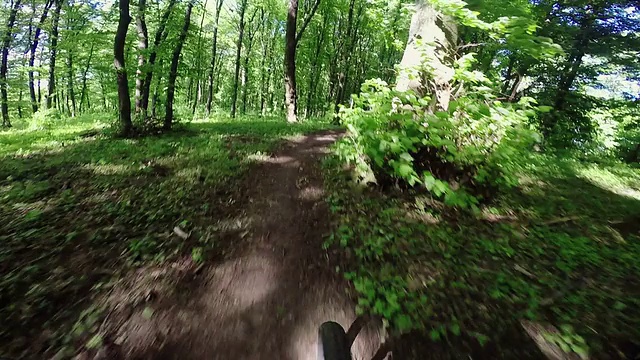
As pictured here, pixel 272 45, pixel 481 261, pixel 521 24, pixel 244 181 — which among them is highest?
pixel 272 45

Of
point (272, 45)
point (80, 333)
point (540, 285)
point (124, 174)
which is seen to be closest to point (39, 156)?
point (124, 174)

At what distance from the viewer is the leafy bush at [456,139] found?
184 inches

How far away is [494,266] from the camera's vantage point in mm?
3643

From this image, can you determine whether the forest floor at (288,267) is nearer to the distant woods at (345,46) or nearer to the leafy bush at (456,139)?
the leafy bush at (456,139)

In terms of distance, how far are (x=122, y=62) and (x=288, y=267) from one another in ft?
32.5

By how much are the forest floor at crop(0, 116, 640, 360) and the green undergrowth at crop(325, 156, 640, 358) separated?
18 millimetres

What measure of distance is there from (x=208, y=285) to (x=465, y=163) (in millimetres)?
4110

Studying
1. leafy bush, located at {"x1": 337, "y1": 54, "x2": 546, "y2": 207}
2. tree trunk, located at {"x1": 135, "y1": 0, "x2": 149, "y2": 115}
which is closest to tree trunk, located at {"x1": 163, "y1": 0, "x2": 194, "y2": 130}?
tree trunk, located at {"x1": 135, "y1": 0, "x2": 149, "y2": 115}

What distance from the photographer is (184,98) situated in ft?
139

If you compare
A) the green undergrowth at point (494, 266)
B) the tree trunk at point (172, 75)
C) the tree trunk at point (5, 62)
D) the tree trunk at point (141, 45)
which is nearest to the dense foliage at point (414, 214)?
the green undergrowth at point (494, 266)

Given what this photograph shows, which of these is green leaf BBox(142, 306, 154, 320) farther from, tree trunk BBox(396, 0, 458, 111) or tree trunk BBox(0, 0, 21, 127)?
tree trunk BBox(0, 0, 21, 127)

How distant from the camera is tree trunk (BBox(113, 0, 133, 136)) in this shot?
956 centimetres

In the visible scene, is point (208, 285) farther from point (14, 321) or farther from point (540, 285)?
point (540, 285)

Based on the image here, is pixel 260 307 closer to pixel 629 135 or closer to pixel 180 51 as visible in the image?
pixel 180 51
